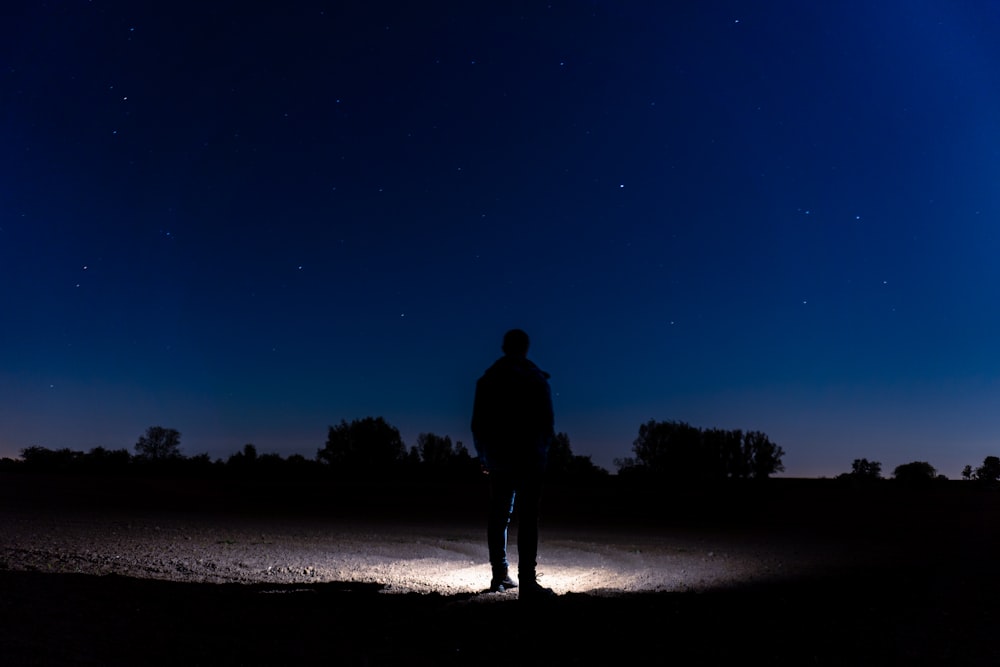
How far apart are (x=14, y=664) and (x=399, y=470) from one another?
46.8 m

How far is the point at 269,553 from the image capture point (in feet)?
31.1

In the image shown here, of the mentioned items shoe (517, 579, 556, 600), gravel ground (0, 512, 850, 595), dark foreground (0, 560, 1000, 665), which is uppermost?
shoe (517, 579, 556, 600)

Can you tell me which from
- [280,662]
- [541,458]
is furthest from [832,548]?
[280,662]

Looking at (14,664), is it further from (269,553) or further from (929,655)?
(269,553)

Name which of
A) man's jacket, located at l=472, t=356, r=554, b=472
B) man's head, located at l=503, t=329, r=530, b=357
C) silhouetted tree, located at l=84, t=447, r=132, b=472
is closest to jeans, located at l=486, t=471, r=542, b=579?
man's jacket, located at l=472, t=356, r=554, b=472

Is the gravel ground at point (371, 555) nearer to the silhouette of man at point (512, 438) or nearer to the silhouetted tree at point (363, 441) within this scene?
the silhouette of man at point (512, 438)

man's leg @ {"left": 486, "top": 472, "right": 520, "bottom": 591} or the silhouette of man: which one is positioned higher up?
the silhouette of man

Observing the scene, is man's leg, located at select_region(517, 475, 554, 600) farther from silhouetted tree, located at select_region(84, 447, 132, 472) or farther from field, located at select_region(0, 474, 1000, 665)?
silhouetted tree, located at select_region(84, 447, 132, 472)

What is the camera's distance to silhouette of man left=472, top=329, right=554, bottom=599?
6.19 m

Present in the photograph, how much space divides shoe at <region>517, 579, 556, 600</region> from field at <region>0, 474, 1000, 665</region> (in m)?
0.10

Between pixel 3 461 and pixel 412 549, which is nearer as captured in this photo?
pixel 412 549

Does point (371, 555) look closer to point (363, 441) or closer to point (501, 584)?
point (501, 584)

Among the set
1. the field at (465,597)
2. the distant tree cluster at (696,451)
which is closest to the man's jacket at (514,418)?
the field at (465,597)

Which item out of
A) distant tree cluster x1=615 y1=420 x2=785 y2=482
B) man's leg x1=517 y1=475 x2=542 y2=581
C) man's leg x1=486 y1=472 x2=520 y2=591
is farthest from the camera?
distant tree cluster x1=615 y1=420 x2=785 y2=482
